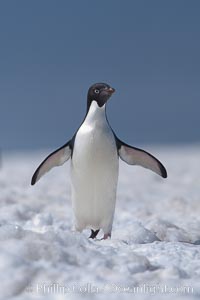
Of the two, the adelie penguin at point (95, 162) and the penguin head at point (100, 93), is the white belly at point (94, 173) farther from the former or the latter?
the penguin head at point (100, 93)

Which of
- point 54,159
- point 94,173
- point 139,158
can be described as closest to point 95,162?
point 94,173

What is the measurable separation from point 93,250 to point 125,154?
1.75m

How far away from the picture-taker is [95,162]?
5.06 metres

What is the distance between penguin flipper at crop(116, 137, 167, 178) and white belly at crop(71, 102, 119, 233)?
224 mm

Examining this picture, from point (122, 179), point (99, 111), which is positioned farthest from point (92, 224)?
point (122, 179)

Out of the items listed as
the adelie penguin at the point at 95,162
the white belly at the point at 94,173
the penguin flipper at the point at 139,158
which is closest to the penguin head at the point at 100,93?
the adelie penguin at the point at 95,162

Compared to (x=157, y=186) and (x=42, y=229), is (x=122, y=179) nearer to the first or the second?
(x=157, y=186)

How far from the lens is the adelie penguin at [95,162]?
5.05 meters

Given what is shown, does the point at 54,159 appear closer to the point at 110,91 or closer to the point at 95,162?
the point at 95,162

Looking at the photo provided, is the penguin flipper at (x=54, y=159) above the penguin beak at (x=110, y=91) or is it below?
below

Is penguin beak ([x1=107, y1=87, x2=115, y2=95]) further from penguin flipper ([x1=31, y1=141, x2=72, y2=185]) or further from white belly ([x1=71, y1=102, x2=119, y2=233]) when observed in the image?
penguin flipper ([x1=31, y1=141, x2=72, y2=185])

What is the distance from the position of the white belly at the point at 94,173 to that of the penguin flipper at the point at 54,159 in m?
0.18

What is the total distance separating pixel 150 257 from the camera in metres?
4.02

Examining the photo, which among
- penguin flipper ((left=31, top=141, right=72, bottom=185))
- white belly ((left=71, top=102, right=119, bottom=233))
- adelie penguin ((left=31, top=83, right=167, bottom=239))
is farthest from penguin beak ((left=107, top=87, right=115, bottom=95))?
penguin flipper ((left=31, top=141, right=72, bottom=185))
